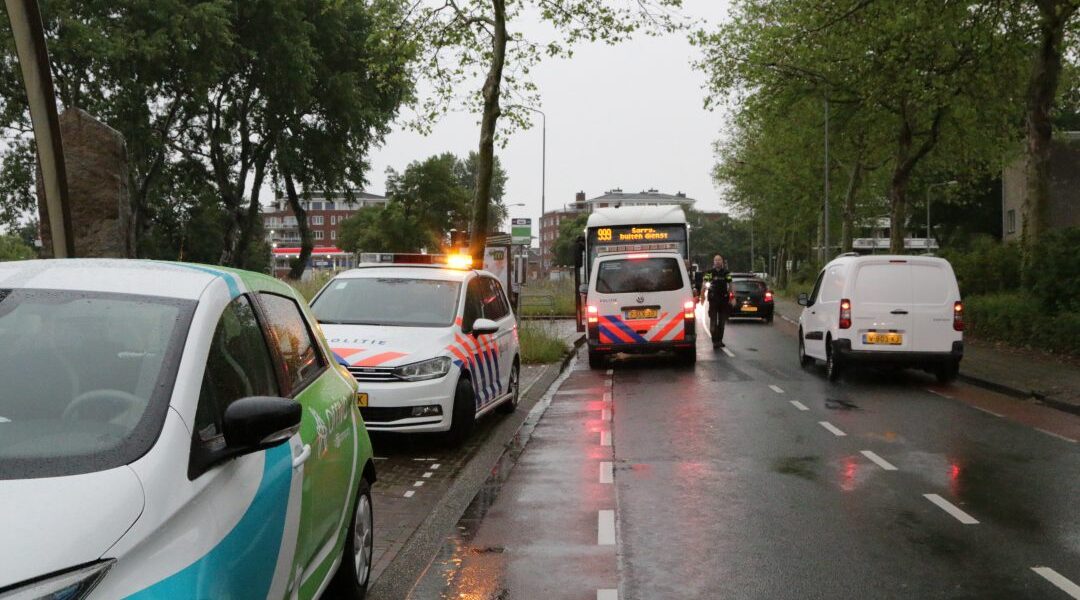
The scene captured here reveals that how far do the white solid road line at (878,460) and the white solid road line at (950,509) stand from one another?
1.11m

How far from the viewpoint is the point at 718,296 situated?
23156 millimetres

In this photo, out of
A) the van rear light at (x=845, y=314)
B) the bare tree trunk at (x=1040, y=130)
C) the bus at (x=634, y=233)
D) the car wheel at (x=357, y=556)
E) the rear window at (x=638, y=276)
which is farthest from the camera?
the bus at (x=634, y=233)

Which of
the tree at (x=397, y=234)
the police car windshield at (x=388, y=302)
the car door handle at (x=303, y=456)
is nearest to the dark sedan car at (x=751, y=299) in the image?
the police car windshield at (x=388, y=302)

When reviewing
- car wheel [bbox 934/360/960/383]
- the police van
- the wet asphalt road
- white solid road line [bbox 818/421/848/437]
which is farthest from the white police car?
car wheel [bbox 934/360/960/383]

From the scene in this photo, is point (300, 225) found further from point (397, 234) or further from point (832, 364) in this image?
point (397, 234)

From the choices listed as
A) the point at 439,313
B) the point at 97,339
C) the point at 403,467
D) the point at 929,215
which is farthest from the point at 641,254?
the point at 929,215

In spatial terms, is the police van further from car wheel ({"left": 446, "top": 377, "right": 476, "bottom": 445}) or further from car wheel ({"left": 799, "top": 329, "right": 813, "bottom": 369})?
car wheel ({"left": 446, "top": 377, "right": 476, "bottom": 445})

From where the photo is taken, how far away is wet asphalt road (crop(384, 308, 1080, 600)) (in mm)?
5387

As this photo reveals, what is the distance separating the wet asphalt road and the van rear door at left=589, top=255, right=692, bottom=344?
530cm

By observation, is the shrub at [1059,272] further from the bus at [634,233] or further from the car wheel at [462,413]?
the car wheel at [462,413]

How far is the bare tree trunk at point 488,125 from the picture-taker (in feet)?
60.1

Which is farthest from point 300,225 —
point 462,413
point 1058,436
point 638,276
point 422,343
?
point 1058,436

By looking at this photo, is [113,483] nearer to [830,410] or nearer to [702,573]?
[702,573]

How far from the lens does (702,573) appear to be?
551 centimetres
